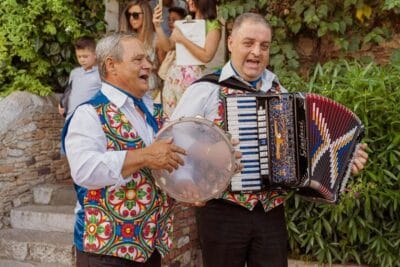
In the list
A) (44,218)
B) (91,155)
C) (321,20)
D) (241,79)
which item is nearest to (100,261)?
(91,155)

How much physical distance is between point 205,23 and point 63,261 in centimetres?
227

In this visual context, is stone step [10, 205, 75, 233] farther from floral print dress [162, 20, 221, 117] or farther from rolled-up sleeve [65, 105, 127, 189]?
rolled-up sleeve [65, 105, 127, 189]

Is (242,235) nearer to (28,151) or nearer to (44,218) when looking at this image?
(44,218)

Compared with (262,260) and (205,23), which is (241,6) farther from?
(262,260)

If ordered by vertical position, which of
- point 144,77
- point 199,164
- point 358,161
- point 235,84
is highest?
point 144,77

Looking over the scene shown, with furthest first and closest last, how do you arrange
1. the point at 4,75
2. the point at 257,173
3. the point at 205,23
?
the point at 4,75
the point at 205,23
the point at 257,173

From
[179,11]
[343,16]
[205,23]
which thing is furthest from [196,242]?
[343,16]

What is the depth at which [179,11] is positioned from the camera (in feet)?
18.9

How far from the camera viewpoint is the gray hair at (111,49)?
252 centimetres

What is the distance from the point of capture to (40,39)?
6027 millimetres

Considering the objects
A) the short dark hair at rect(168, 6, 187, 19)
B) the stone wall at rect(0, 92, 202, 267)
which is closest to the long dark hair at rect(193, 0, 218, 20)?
the short dark hair at rect(168, 6, 187, 19)

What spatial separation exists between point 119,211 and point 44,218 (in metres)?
2.92

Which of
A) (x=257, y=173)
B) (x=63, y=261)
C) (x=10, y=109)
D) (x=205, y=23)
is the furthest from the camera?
(x=10, y=109)

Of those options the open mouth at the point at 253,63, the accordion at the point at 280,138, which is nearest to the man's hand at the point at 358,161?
the accordion at the point at 280,138
